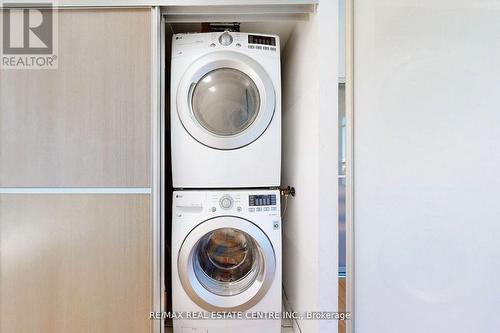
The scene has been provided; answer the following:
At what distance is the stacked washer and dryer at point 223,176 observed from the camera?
139 cm

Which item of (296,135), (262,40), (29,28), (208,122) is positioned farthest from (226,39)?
(29,28)

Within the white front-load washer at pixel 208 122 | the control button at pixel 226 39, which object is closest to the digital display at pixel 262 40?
the white front-load washer at pixel 208 122

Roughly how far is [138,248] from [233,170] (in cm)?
63

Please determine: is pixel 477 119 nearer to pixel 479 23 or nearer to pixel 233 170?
pixel 479 23

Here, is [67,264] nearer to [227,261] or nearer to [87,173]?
[87,173]

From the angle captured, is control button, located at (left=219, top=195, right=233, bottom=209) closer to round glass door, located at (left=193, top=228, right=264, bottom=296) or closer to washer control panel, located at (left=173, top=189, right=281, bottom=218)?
washer control panel, located at (left=173, top=189, right=281, bottom=218)

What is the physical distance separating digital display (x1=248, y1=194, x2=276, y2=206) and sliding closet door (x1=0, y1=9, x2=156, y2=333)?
23.8 inches

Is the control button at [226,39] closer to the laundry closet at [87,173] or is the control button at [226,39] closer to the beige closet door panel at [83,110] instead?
the laundry closet at [87,173]

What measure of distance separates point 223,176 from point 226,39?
0.78 metres

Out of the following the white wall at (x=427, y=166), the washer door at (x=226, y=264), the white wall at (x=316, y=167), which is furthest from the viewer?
Result: the washer door at (x=226, y=264)

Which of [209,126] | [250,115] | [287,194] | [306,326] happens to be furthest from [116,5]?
[306,326]

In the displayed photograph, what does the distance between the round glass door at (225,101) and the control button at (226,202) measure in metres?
0.37

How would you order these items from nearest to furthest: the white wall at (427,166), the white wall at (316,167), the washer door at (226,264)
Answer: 1. the white wall at (427,166)
2. the white wall at (316,167)
3. the washer door at (226,264)

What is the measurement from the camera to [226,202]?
4.61ft
